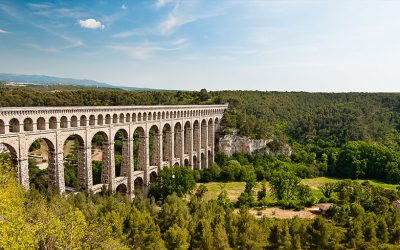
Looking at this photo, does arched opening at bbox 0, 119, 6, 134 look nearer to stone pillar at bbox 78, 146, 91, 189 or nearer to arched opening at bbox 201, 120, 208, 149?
stone pillar at bbox 78, 146, 91, 189

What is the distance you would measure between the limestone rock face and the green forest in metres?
1.54

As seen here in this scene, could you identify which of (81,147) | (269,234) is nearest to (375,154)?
(269,234)

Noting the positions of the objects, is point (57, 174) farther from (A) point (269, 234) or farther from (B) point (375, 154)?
(B) point (375, 154)

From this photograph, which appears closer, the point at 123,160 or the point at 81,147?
the point at 81,147

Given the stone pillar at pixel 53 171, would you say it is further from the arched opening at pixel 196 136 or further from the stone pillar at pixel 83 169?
the arched opening at pixel 196 136

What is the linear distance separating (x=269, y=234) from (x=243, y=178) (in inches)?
1694

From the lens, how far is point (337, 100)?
173500 millimetres

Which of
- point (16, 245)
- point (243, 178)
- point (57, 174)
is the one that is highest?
point (16, 245)

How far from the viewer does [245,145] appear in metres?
99.1

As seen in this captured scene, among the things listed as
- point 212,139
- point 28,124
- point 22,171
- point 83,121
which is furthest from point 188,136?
point 22,171

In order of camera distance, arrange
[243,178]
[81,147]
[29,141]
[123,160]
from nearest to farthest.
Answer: [29,141] → [81,147] → [123,160] → [243,178]

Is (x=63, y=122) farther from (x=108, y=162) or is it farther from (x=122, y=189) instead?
(x=122, y=189)

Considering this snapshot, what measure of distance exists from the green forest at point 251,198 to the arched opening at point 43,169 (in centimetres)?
403

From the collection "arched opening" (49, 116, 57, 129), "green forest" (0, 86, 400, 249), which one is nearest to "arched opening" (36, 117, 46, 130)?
"arched opening" (49, 116, 57, 129)
